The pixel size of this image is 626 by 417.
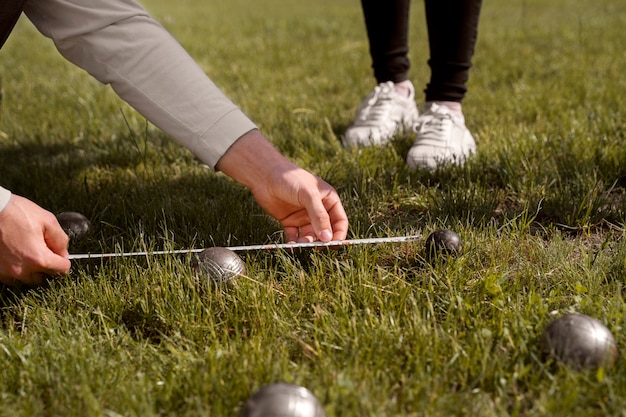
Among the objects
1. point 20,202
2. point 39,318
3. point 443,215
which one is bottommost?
point 443,215

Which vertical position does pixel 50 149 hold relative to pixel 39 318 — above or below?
below

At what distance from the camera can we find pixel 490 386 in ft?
5.39

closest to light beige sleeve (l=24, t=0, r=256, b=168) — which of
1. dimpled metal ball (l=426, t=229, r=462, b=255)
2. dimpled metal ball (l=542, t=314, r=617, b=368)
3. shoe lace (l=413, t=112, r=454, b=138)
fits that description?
dimpled metal ball (l=426, t=229, r=462, b=255)

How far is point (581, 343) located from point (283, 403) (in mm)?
725

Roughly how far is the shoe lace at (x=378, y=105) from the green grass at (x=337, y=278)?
0.18m

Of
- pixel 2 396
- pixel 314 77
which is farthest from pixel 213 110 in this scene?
pixel 314 77

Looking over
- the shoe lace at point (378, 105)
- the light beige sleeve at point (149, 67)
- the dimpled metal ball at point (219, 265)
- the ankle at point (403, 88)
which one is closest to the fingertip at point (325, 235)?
the dimpled metal ball at point (219, 265)

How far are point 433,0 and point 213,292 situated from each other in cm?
194

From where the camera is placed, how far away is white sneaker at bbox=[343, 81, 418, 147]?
347cm

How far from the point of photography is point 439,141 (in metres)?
3.18

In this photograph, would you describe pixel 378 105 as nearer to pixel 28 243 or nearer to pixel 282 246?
pixel 282 246

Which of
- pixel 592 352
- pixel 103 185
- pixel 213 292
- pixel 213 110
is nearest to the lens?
pixel 592 352

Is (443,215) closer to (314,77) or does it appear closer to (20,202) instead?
(20,202)

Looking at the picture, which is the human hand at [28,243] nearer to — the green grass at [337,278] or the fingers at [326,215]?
the green grass at [337,278]
